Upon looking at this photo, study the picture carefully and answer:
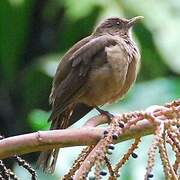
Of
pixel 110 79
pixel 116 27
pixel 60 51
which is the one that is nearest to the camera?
pixel 110 79

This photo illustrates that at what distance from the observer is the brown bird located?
3.02m

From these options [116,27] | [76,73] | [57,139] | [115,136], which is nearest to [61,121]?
[76,73]

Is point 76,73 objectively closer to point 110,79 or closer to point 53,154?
point 110,79

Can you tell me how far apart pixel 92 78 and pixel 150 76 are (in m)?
2.39

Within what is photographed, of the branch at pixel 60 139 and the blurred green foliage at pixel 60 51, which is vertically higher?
the branch at pixel 60 139

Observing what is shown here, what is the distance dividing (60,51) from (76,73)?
124 inches

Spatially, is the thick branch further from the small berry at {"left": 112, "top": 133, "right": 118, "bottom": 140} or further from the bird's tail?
the bird's tail

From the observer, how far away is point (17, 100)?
638cm

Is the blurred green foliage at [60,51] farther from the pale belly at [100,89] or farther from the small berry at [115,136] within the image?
the small berry at [115,136]

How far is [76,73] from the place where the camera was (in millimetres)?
3096

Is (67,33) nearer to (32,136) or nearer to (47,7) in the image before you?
(47,7)

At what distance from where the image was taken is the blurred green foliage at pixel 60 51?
428cm

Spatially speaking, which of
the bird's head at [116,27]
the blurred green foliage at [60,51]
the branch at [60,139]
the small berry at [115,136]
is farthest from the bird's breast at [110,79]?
the small berry at [115,136]

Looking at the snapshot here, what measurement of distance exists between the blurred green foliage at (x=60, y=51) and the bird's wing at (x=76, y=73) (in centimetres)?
64
